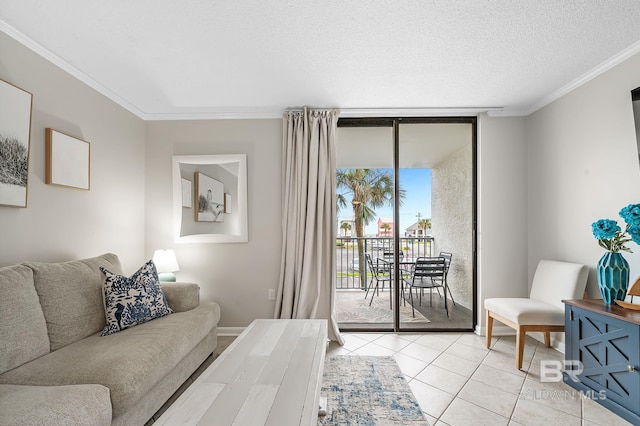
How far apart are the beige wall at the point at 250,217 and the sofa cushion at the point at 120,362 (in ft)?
3.82

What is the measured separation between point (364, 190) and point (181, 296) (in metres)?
2.21

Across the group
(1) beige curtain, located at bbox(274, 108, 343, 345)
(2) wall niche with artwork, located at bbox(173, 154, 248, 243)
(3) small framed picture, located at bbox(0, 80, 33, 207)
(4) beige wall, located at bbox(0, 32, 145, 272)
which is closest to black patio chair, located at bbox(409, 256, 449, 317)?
(1) beige curtain, located at bbox(274, 108, 343, 345)

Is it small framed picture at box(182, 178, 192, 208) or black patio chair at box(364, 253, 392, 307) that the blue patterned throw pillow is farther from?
black patio chair at box(364, 253, 392, 307)

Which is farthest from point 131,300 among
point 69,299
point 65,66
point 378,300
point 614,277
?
point 614,277

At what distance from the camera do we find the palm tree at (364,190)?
3.54 m

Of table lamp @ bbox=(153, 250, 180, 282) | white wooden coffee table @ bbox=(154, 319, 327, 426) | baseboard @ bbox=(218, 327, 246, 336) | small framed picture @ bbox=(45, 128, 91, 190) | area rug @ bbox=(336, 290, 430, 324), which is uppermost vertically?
small framed picture @ bbox=(45, 128, 91, 190)

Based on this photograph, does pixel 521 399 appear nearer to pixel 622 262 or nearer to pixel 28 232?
pixel 622 262

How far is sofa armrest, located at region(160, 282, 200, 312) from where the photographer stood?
8.39 feet

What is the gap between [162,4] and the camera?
173 cm

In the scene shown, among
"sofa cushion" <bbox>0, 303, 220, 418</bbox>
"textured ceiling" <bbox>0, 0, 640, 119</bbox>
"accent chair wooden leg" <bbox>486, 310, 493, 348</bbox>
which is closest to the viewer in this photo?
"sofa cushion" <bbox>0, 303, 220, 418</bbox>

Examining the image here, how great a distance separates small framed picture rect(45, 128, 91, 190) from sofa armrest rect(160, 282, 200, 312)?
1104 millimetres

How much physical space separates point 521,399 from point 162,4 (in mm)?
3423

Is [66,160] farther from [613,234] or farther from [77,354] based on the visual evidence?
[613,234]

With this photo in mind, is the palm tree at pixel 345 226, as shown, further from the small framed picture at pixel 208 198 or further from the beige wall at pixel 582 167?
the beige wall at pixel 582 167
